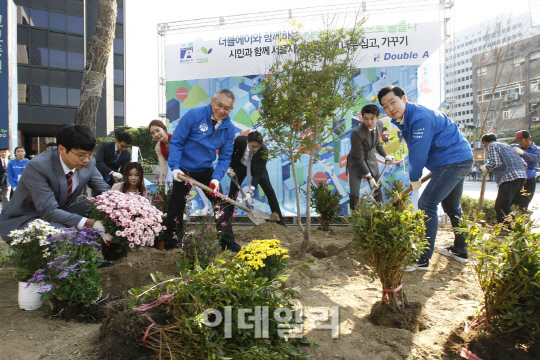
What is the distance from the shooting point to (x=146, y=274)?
312cm

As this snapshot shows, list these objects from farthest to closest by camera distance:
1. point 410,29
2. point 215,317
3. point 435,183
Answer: point 410,29 → point 435,183 → point 215,317

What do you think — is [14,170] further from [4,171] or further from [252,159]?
[252,159]

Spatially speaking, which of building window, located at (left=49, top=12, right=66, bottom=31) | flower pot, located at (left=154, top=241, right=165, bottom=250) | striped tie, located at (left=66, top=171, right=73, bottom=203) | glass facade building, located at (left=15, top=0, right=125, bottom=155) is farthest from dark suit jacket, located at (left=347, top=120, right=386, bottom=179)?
building window, located at (left=49, top=12, right=66, bottom=31)

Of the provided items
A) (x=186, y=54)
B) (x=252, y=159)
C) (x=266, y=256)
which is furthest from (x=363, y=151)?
(x=186, y=54)

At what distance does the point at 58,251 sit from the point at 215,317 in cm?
134

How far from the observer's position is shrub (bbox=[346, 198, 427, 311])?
7.40 feet

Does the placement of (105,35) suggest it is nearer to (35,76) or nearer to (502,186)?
(502,186)

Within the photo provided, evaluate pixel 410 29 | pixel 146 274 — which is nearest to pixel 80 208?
pixel 146 274

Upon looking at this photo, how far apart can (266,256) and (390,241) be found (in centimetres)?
77

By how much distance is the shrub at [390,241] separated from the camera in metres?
2.26

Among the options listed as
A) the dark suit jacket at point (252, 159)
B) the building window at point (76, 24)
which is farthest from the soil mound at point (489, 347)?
the building window at point (76, 24)

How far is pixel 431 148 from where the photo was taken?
12.2 feet

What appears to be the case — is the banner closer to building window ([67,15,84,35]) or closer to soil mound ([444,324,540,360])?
soil mound ([444,324,540,360])

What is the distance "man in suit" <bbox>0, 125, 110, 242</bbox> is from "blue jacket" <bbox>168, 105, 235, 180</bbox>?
1.13 meters
